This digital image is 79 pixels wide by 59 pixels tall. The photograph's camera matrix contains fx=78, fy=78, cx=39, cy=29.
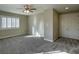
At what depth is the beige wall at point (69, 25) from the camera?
20.9ft

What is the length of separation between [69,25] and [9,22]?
18.1 feet

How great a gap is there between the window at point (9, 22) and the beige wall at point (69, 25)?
4.61 meters

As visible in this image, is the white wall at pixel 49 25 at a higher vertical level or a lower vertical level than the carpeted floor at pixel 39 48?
higher

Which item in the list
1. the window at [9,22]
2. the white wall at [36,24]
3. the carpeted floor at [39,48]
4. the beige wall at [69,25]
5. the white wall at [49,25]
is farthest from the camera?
A: the white wall at [36,24]

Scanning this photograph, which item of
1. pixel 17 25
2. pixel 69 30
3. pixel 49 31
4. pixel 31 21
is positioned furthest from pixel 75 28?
pixel 17 25

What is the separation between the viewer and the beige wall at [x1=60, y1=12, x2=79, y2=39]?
20.9 ft

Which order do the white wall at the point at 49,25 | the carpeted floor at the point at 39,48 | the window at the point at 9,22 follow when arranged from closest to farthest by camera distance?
the carpeted floor at the point at 39,48, the white wall at the point at 49,25, the window at the point at 9,22

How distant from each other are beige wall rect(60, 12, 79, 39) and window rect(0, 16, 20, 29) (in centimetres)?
461

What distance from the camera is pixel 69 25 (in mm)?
6816

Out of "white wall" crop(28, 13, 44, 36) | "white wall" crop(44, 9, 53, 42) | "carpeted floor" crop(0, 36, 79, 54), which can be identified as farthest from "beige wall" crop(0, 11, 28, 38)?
"white wall" crop(44, 9, 53, 42)

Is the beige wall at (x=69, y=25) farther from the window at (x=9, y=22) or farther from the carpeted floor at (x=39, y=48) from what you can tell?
the window at (x=9, y=22)

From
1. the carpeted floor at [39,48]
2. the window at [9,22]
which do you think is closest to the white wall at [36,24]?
the window at [9,22]

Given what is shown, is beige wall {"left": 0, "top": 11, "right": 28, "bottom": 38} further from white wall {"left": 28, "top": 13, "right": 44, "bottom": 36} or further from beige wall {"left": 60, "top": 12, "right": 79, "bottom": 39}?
beige wall {"left": 60, "top": 12, "right": 79, "bottom": 39}
